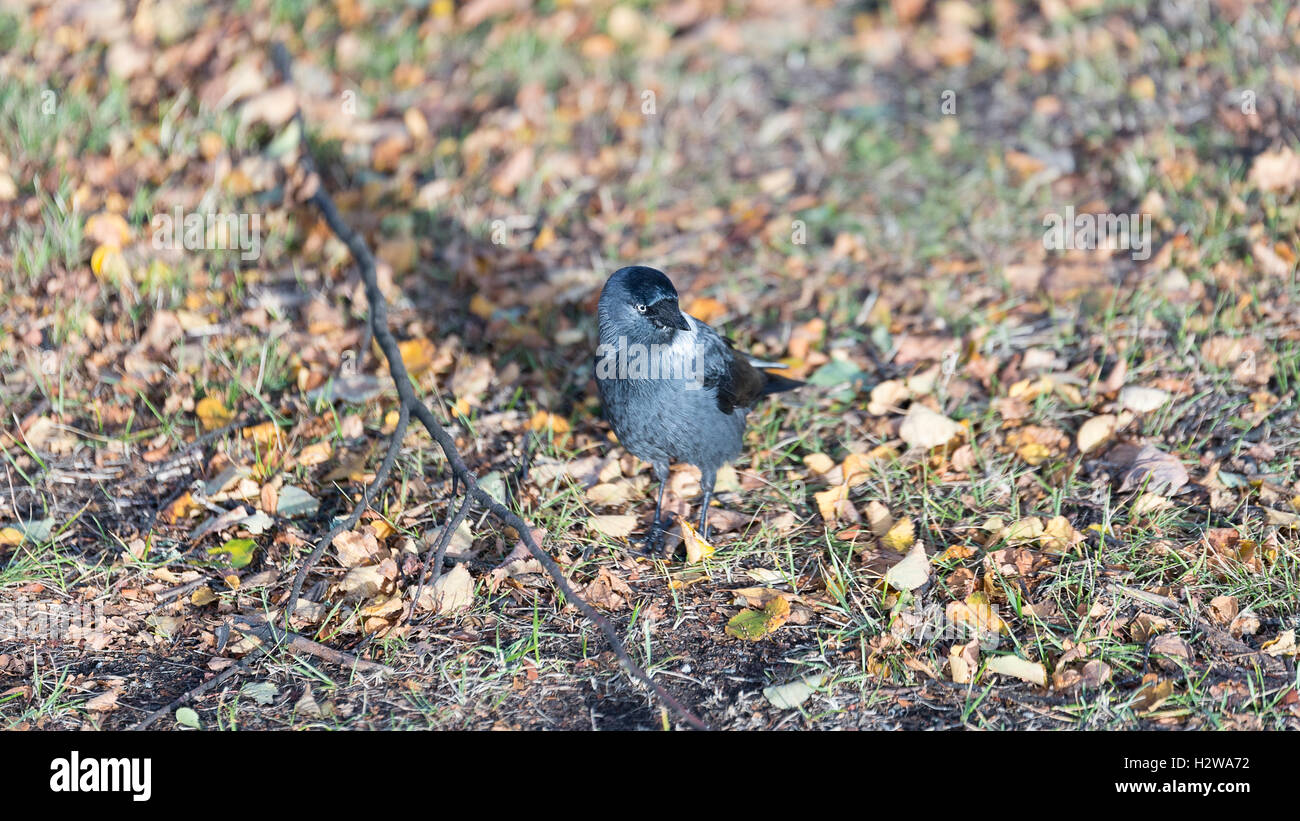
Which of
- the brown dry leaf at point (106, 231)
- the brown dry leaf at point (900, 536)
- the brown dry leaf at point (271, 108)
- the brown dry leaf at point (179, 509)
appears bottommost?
the brown dry leaf at point (900, 536)

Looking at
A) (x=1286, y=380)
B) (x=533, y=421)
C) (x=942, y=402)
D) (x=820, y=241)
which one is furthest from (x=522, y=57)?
(x=1286, y=380)

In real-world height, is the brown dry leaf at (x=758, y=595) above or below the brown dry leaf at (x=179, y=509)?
below

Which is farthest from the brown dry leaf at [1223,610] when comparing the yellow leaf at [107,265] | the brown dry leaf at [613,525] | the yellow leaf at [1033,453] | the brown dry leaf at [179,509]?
the yellow leaf at [107,265]

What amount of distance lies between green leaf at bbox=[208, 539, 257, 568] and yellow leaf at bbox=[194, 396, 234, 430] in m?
0.79

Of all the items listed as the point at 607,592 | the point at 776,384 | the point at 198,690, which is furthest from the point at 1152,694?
the point at 198,690

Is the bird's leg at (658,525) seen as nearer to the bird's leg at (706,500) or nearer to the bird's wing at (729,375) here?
the bird's leg at (706,500)

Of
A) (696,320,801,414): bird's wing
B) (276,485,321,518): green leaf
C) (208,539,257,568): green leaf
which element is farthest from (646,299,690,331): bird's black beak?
(208,539,257,568): green leaf

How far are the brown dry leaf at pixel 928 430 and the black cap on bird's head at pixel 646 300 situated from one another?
3.72 feet

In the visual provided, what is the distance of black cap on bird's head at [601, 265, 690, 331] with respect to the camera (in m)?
3.74

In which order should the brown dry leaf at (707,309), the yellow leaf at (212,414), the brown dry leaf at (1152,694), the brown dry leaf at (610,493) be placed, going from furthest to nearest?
the brown dry leaf at (707,309) → the yellow leaf at (212,414) → the brown dry leaf at (610,493) → the brown dry leaf at (1152,694)

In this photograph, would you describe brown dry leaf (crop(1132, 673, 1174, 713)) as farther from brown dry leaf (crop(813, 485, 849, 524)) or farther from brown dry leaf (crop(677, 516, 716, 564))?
brown dry leaf (crop(677, 516, 716, 564))

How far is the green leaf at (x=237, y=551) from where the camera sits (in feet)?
12.2

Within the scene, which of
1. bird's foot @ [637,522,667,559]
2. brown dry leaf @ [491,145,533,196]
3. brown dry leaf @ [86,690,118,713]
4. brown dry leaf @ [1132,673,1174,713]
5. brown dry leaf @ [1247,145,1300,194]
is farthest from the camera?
brown dry leaf @ [491,145,533,196]

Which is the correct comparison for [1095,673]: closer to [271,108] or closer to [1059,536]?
[1059,536]
